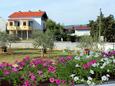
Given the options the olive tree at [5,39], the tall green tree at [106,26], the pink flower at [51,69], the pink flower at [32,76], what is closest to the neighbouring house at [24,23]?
the tall green tree at [106,26]

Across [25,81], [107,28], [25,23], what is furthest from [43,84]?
[25,23]

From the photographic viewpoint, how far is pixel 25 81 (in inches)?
207

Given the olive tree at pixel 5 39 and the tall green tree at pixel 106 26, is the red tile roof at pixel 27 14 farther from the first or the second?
the olive tree at pixel 5 39

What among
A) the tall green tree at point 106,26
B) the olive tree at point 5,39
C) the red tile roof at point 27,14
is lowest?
the olive tree at point 5,39

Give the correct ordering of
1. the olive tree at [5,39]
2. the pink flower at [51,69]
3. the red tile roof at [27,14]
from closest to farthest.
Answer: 1. the pink flower at [51,69]
2. the olive tree at [5,39]
3. the red tile roof at [27,14]

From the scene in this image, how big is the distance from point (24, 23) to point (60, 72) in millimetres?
77764

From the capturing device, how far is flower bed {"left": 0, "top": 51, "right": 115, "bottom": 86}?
5.37 m

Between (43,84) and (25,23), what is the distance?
255ft

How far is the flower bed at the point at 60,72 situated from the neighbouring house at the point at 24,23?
75.4 metres

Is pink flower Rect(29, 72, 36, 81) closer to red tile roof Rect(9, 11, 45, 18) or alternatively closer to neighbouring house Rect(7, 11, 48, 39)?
neighbouring house Rect(7, 11, 48, 39)

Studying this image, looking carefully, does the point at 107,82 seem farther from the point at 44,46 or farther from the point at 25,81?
the point at 44,46

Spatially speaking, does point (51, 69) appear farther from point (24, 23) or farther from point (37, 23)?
point (37, 23)

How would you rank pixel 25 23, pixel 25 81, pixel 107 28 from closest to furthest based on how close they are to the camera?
pixel 25 81 → pixel 107 28 → pixel 25 23

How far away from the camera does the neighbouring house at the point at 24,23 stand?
271ft
